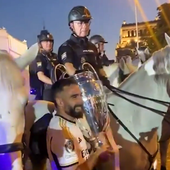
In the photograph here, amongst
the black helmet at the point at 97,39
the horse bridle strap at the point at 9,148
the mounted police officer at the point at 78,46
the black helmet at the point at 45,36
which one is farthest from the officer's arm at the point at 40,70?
the horse bridle strap at the point at 9,148

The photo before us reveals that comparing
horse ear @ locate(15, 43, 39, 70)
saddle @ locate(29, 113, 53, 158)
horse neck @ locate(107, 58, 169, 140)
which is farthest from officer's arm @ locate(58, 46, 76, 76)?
horse ear @ locate(15, 43, 39, 70)

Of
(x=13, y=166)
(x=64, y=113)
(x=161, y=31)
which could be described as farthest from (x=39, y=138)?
(x=161, y=31)

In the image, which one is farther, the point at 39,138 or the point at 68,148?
the point at 39,138

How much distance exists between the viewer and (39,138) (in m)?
4.08

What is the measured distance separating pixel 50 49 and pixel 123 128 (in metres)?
3.35

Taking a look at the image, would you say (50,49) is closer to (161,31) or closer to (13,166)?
(13,166)

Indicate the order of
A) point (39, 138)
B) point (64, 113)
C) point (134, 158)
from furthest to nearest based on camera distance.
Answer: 1. point (134, 158)
2. point (39, 138)
3. point (64, 113)

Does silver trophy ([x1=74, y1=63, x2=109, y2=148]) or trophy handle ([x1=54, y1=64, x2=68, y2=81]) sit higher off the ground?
trophy handle ([x1=54, y1=64, x2=68, y2=81])

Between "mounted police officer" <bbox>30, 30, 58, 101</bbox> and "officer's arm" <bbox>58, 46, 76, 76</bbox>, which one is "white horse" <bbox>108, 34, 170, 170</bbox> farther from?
"mounted police officer" <bbox>30, 30, 58, 101</bbox>

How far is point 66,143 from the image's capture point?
321cm

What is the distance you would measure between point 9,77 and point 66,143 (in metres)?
0.65

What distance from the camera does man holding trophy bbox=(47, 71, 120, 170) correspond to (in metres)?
3.23

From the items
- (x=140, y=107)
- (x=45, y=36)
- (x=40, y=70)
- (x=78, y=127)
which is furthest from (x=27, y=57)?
(x=45, y=36)

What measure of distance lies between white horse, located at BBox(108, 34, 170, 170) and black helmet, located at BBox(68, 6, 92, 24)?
1.02 metres
